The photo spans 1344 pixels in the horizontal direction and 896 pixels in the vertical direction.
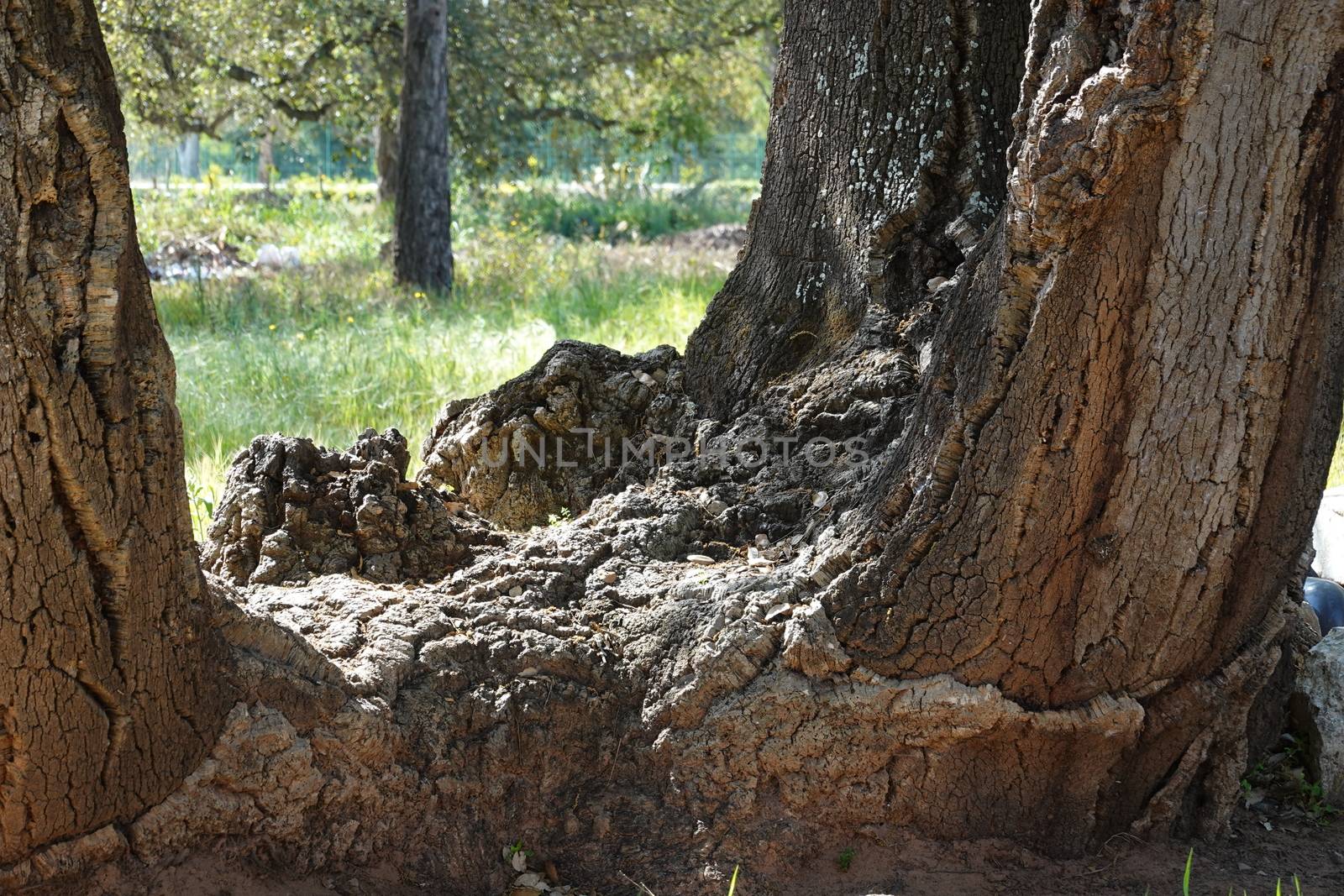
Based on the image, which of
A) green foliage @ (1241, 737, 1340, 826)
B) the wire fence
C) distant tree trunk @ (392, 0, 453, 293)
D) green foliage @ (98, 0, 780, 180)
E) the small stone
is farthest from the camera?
the wire fence

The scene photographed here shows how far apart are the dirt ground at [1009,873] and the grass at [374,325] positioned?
2.83 metres

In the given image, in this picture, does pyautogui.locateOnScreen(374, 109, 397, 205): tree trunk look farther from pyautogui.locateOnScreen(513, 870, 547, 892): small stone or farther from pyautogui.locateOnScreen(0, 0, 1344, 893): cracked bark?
pyautogui.locateOnScreen(513, 870, 547, 892): small stone

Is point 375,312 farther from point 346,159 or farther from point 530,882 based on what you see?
point 346,159

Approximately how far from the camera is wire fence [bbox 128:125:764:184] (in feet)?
51.0

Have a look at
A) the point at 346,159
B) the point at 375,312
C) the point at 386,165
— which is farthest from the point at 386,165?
the point at 375,312

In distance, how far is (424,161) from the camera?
35.3 feet

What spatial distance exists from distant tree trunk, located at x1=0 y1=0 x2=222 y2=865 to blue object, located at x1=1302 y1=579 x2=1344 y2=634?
11.2 ft

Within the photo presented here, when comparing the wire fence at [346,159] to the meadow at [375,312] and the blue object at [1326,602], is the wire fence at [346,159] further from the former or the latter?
the blue object at [1326,602]

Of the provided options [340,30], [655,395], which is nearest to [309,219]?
[340,30]

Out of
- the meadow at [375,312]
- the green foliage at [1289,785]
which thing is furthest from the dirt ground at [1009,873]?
the meadow at [375,312]

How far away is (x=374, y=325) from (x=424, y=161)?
263 cm

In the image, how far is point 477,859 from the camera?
2.71 m

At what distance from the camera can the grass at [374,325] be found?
6320 millimetres

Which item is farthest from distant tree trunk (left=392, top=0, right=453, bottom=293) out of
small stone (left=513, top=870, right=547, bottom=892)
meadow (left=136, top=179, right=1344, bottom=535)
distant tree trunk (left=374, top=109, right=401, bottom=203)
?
small stone (left=513, top=870, right=547, bottom=892)
